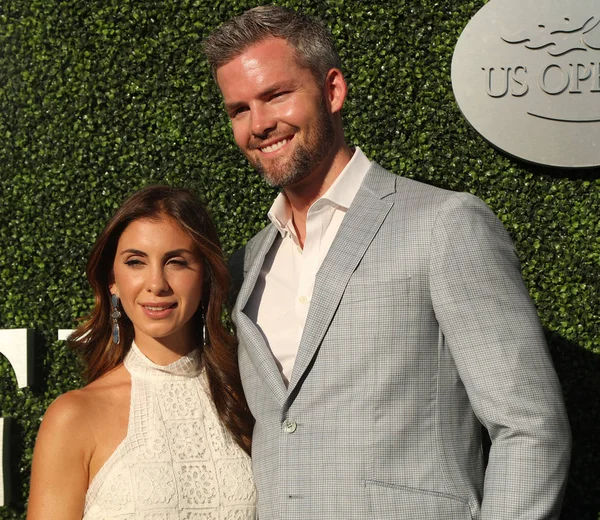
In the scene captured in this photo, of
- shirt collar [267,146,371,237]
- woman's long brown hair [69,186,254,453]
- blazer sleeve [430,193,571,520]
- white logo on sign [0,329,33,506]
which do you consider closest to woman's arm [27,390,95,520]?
woman's long brown hair [69,186,254,453]

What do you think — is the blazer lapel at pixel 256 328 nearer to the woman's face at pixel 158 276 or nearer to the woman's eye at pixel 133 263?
the woman's face at pixel 158 276

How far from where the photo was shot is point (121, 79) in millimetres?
3846

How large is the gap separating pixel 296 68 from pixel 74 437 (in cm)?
121

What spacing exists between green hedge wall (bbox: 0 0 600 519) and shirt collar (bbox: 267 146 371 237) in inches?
52.1

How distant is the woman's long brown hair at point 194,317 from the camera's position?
2627mm

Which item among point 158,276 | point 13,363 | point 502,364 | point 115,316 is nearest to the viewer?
point 502,364

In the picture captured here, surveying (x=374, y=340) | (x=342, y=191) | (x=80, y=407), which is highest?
(x=342, y=191)

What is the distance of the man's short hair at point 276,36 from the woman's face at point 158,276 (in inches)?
22.7

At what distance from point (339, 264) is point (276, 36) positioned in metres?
0.68

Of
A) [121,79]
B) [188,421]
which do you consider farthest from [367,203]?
[121,79]

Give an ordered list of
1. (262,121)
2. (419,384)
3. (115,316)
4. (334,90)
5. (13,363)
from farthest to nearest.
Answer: (13,363) → (115,316) → (334,90) → (262,121) → (419,384)

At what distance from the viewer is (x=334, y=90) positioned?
2.34 metres

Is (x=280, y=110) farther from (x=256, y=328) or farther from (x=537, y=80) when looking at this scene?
(x=537, y=80)

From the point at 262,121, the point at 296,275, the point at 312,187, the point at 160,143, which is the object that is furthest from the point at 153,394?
the point at 160,143
